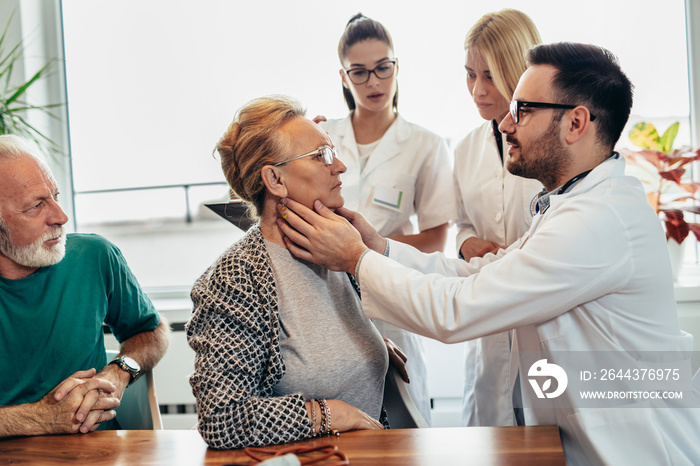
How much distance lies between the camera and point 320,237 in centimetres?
151

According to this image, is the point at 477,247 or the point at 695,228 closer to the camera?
the point at 477,247

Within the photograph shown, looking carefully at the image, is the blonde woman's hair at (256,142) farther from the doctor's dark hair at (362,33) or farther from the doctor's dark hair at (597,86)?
the doctor's dark hair at (362,33)

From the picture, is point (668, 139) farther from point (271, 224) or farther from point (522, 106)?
point (271, 224)

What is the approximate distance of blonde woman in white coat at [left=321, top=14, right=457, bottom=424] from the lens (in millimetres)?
2391

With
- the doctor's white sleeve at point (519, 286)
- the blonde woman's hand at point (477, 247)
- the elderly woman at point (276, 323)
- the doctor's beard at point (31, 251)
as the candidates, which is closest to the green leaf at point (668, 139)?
the blonde woman's hand at point (477, 247)

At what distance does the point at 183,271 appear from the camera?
3656 mm

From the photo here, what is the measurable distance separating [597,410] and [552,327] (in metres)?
0.21

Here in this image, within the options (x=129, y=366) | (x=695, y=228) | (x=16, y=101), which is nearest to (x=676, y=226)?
(x=695, y=228)

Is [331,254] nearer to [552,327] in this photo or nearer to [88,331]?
[552,327]

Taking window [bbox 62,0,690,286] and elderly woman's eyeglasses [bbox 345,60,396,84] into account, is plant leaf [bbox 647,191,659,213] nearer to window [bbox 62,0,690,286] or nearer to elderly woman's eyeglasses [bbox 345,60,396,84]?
window [bbox 62,0,690,286]

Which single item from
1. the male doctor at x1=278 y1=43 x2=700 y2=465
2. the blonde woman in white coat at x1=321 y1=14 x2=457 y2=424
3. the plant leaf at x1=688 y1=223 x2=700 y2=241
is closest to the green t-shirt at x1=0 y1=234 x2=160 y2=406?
the male doctor at x1=278 y1=43 x2=700 y2=465

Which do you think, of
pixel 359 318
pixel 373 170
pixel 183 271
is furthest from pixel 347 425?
pixel 183 271

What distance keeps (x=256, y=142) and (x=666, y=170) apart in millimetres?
2014

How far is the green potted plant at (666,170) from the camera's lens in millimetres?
2664
